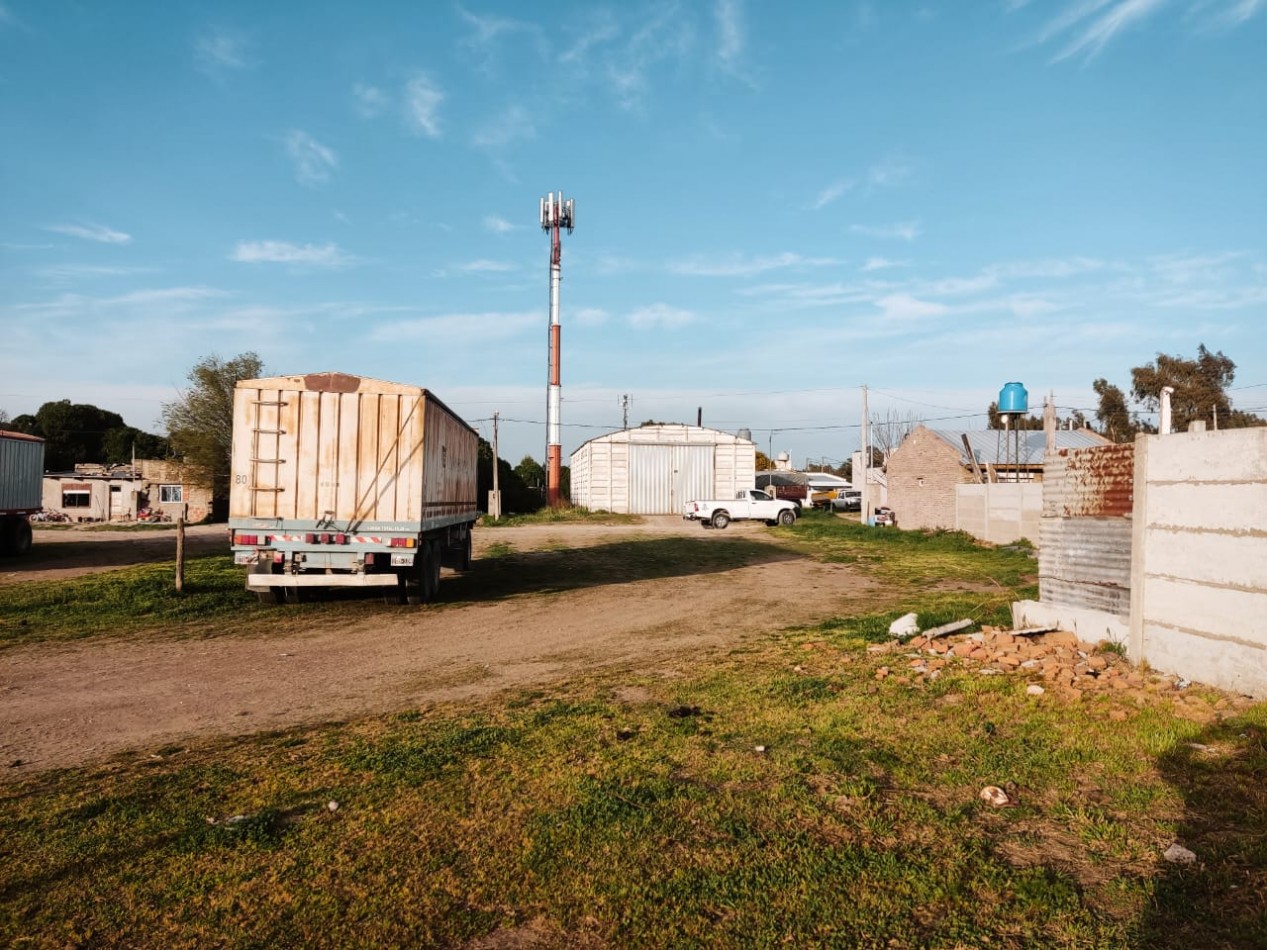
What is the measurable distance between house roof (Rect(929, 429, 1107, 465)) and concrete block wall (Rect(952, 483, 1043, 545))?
649 cm

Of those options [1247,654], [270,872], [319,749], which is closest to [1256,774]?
[1247,654]

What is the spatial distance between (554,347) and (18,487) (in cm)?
3026

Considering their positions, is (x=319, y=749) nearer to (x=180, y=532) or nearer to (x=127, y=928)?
(x=127, y=928)

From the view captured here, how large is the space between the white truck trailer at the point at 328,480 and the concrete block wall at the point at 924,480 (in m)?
25.2

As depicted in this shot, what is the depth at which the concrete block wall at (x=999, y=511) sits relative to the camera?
24.9 metres

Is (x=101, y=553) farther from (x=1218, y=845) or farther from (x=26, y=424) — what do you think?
(x=26, y=424)

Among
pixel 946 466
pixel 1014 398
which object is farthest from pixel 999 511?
pixel 946 466

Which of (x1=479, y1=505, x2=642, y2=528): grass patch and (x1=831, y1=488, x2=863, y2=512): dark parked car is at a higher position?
(x1=831, y1=488, x2=863, y2=512): dark parked car

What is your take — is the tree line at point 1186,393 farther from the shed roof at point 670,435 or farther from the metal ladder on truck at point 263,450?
the metal ladder on truck at point 263,450

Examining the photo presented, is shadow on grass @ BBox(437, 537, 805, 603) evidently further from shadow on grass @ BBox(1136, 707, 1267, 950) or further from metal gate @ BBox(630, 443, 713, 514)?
metal gate @ BBox(630, 443, 713, 514)

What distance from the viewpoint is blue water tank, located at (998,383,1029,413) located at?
26750 mm

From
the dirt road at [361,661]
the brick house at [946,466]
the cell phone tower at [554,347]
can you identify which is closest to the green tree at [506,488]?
the cell phone tower at [554,347]

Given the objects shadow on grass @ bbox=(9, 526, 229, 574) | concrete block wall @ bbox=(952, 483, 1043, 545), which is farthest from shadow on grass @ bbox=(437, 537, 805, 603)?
shadow on grass @ bbox=(9, 526, 229, 574)

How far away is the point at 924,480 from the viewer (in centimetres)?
3431
